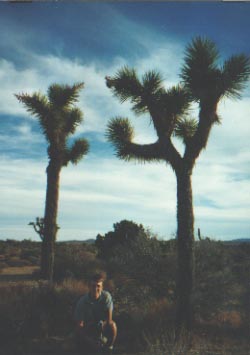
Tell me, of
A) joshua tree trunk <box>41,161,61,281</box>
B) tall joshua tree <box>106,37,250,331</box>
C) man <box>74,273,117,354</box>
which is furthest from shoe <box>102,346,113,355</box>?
joshua tree trunk <box>41,161,61,281</box>

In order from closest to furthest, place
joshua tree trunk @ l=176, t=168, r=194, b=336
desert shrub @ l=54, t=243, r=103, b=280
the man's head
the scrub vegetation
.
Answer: the man's head → the scrub vegetation → joshua tree trunk @ l=176, t=168, r=194, b=336 → desert shrub @ l=54, t=243, r=103, b=280

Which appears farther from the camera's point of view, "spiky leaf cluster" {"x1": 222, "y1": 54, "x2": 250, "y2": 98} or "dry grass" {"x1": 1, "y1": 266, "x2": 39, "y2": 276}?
"dry grass" {"x1": 1, "y1": 266, "x2": 39, "y2": 276}

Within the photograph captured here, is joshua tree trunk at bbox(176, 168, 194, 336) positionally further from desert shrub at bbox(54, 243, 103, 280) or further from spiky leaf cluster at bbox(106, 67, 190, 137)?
desert shrub at bbox(54, 243, 103, 280)

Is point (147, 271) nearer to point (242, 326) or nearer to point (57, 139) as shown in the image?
point (242, 326)

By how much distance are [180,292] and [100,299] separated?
2.68 meters

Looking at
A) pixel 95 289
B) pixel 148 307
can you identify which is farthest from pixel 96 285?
pixel 148 307

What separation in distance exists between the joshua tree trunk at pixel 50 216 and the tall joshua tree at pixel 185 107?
373 centimetres

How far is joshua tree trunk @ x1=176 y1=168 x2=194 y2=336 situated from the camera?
8.06 meters

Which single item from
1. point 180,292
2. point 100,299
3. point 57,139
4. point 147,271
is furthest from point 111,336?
point 57,139

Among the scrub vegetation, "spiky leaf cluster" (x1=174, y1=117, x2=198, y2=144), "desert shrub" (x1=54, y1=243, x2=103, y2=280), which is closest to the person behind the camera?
the scrub vegetation

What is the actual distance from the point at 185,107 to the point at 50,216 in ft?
18.4

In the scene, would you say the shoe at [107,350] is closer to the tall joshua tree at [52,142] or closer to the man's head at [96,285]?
the man's head at [96,285]

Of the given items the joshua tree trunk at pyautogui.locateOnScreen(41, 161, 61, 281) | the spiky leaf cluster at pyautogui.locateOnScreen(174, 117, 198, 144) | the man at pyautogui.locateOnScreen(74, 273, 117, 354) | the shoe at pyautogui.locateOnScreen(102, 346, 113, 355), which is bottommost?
the shoe at pyautogui.locateOnScreen(102, 346, 113, 355)

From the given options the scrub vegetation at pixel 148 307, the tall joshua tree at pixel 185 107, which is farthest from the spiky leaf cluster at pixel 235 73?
the scrub vegetation at pixel 148 307
